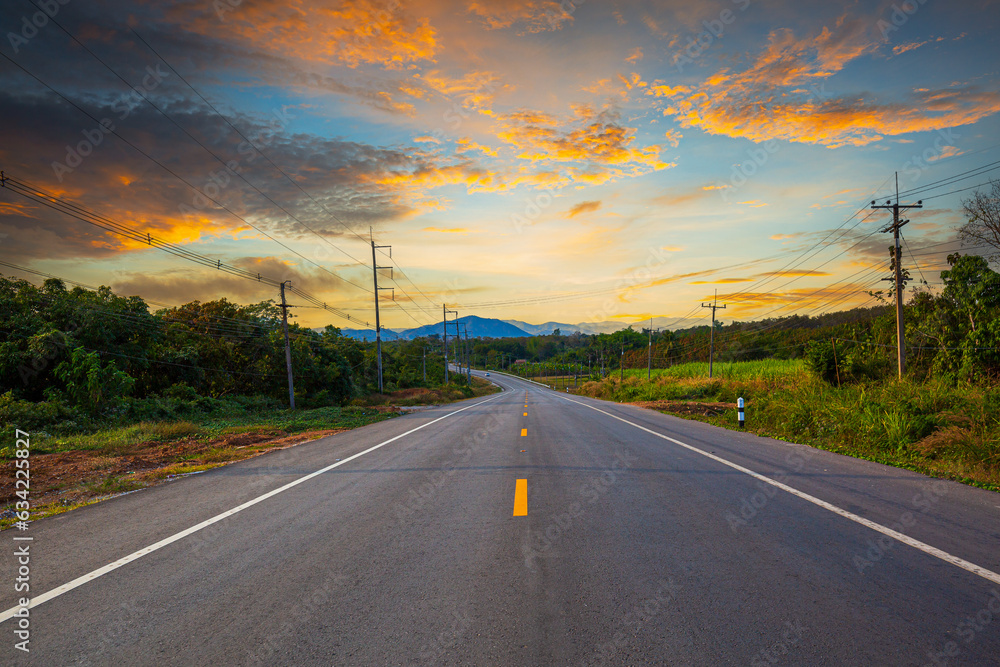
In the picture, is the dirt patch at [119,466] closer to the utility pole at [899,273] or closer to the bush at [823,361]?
the bush at [823,361]

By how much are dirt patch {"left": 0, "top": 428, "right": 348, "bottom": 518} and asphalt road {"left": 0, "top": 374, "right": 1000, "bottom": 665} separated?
1336mm

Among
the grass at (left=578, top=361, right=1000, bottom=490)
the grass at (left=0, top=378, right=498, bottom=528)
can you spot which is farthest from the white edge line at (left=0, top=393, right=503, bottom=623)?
the grass at (left=578, top=361, right=1000, bottom=490)

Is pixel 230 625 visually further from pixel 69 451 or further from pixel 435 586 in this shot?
pixel 69 451

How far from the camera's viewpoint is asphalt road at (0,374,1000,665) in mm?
2811

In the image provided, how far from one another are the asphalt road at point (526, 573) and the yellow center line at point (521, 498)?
0.07m

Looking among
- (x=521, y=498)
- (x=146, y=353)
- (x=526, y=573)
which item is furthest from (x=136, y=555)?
(x=146, y=353)

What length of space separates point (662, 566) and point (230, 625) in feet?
10.9

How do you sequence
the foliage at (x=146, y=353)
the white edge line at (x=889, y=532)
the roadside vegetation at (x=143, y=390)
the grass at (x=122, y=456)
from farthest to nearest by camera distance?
the foliage at (x=146, y=353) < the roadside vegetation at (x=143, y=390) < the grass at (x=122, y=456) < the white edge line at (x=889, y=532)

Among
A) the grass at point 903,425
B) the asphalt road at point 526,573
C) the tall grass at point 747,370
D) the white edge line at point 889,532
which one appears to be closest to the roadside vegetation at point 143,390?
the asphalt road at point 526,573

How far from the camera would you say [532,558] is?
4109 millimetres

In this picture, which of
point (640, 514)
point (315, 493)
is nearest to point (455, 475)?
point (315, 493)

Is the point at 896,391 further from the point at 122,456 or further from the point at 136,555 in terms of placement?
the point at 122,456

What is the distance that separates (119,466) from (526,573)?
9.91 meters

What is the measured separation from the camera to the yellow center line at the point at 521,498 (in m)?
5.52
